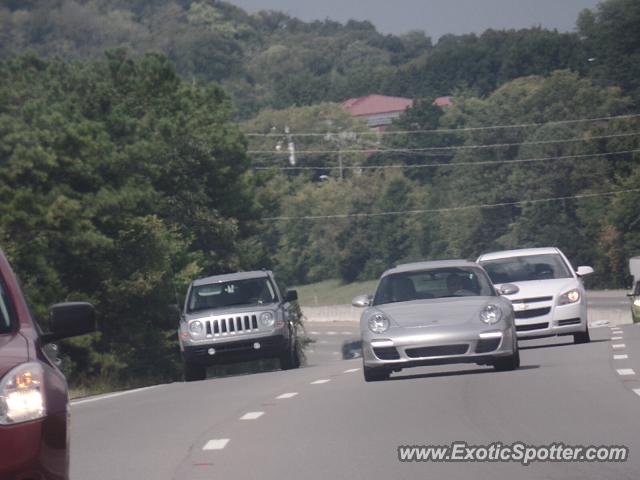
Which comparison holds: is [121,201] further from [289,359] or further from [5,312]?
[5,312]

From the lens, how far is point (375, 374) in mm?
18625

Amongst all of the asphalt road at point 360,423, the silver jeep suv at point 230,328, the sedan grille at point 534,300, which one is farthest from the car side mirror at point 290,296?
the asphalt road at point 360,423

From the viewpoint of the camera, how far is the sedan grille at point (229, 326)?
25.9m

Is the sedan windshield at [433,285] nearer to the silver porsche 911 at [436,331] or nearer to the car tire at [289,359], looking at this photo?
the silver porsche 911 at [436,331]

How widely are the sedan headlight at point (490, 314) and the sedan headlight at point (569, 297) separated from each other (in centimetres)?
643

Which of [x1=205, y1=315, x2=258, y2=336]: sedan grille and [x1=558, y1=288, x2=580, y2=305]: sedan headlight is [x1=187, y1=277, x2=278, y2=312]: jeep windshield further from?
[x1=558, y1=288, x2=580, y2=305]: sedan headlight

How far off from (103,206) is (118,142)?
9.33 m

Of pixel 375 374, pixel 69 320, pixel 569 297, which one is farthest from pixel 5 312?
pixel 569 297

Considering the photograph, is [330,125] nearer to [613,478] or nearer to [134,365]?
[134,365]

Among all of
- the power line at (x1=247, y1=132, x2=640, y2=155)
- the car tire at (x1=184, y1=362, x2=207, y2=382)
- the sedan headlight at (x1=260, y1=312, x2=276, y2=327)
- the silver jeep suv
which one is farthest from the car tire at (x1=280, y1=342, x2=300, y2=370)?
the power line at (x1=247, y1=132, x2=640, y2=155)

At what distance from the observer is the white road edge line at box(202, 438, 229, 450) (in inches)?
499

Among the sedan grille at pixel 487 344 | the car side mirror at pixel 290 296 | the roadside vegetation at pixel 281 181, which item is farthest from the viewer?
the roadside vegetation at pixel 281 181

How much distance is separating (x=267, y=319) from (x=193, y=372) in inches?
60.1

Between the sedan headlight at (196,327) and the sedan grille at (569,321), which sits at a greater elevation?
the sedan headlight at (196,327)
